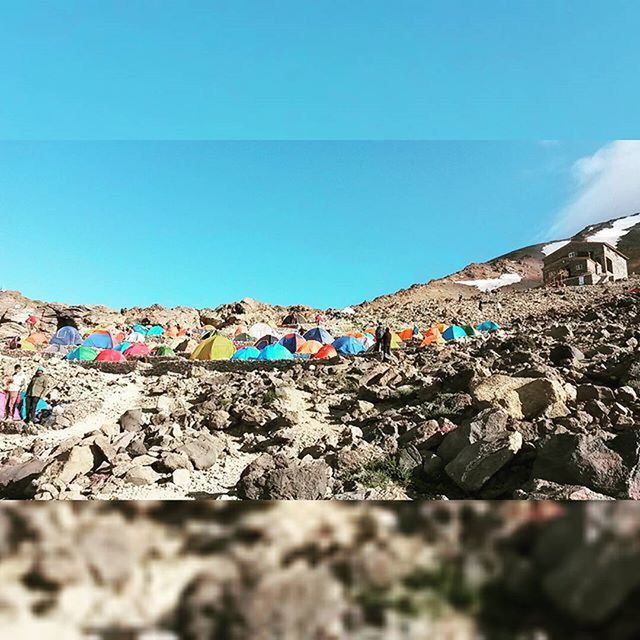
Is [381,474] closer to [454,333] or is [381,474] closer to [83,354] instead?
[454,333]

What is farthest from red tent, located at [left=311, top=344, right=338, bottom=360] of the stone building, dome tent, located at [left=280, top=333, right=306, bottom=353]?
the stone building

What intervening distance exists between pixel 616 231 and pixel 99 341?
113354mm

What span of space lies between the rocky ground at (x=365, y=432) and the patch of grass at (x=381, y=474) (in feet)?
0.09

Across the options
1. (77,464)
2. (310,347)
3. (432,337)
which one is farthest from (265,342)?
(77,464)

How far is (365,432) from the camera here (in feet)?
33.5

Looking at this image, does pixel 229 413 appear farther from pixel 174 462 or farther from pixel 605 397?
pixel 605 397

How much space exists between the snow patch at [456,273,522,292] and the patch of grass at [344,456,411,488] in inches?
3089

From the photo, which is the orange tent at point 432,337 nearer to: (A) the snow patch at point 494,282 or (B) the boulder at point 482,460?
(B) the boulder at point 482,460

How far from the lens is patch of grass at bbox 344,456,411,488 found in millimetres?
7422

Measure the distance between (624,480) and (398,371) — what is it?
887 cm

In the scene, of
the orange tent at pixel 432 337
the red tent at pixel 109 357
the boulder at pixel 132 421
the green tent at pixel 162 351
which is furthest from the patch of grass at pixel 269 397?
the green tent at pixel 162 351

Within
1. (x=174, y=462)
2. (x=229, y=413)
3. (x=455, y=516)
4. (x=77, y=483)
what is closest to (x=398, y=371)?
(x=229, y=413)

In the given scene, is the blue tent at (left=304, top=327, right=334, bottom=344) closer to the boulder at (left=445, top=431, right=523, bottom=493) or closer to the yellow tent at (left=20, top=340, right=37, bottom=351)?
the yellow tent at (left=20, top=340, right=37, bottom=351)

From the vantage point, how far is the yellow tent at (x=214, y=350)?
974 inches
